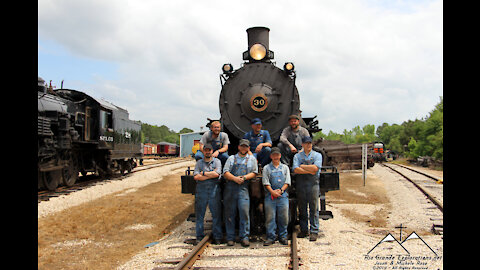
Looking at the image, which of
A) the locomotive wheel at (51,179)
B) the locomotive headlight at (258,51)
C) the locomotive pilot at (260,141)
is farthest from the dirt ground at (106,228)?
the locomotive headlight at (258,51)

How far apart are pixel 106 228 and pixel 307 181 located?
4.64 metres

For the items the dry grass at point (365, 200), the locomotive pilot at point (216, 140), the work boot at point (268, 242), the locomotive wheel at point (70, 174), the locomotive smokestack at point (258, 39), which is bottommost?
the dry grass at point (365, 200)

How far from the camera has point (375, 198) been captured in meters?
11.3

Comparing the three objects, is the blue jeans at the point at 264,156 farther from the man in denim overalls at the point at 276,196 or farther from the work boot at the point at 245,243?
the work boot at the point at 245,243

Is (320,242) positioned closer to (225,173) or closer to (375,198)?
(225,173)

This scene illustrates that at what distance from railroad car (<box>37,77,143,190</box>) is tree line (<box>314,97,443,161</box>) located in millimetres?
24975

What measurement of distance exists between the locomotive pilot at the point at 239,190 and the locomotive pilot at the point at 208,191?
15 centimetres

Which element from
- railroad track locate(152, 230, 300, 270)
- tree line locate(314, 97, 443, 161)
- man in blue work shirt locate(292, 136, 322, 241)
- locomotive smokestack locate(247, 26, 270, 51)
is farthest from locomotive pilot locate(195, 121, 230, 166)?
tree line locate(314, 97, 443, 161)

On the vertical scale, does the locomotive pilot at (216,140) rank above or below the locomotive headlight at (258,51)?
→ below

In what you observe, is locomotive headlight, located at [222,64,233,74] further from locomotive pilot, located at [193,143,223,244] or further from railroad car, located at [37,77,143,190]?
railroad car, located at [37,77,143,190]

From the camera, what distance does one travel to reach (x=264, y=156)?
642 centimetres

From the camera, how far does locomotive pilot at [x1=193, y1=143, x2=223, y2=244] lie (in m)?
5.75

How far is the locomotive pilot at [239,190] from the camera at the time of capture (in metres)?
5.68
